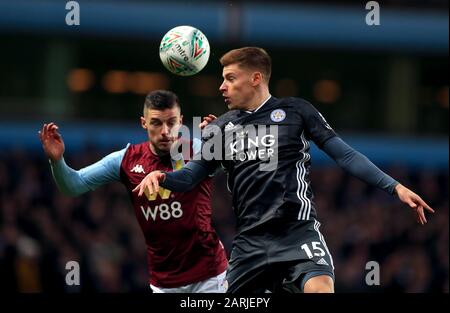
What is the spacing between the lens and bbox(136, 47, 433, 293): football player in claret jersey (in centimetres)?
733

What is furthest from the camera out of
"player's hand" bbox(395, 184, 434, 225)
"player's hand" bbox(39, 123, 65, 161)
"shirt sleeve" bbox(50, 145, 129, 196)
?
"shirt sleeve" bbox(50, 145, 129, 196)

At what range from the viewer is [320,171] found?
70.6 ft

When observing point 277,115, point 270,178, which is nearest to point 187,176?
point 270,178

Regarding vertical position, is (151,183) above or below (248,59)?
below

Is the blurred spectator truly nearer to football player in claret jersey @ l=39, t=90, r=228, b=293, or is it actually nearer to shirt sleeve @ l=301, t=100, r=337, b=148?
football player in claret jersey @ l=39, t=90, r=228, b=293

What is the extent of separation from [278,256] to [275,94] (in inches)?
712

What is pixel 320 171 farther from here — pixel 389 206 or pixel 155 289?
pixel 155 289

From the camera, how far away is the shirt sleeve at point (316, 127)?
7551mm

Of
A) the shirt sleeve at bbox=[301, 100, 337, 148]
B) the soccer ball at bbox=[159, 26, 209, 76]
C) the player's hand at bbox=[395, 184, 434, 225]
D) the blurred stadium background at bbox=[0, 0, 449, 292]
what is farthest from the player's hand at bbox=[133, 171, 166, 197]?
the blurred stadium background at bbox=[0, 0, 449, 292]

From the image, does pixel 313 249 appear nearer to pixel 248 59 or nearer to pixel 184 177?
pixel 184 177

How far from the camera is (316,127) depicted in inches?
299

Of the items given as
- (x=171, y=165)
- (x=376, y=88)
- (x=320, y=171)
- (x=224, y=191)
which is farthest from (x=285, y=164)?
(x=376, y=88)

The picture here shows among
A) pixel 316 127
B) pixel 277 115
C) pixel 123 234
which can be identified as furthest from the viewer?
pixel 123 234

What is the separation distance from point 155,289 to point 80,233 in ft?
24.6
